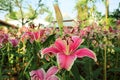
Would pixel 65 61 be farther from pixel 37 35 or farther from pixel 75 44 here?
pixel 37 35

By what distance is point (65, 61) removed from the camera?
1020mm

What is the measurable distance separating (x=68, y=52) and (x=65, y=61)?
0.06m

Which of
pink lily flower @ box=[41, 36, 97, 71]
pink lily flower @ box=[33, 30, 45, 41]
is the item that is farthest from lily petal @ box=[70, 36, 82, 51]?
pink lily flower @ box=[33, 30, 45, 41]

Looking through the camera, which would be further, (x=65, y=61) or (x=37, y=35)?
(x=37, y=35)

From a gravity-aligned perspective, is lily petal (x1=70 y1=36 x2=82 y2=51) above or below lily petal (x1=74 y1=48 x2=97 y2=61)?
above

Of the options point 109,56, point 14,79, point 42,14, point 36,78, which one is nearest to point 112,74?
point 109,56

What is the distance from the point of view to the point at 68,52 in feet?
3.52

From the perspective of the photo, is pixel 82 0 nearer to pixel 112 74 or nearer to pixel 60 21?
pixel 112 74

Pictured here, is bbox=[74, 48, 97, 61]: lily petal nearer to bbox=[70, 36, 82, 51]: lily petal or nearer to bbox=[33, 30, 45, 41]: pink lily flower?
bbox=[70, 36, 82, 51]: lily petal

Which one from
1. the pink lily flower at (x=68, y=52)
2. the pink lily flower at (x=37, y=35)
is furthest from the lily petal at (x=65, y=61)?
the pink lily flower at (x=37, y=35)

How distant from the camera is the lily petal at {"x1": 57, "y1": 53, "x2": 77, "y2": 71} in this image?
1011 millimetres

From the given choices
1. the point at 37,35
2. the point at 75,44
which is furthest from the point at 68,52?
the point at 37,35

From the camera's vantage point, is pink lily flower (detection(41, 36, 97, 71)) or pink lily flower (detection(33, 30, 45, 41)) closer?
pink lily flower (detection(41, 36, 97, 71))

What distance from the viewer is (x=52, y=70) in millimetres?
1110
